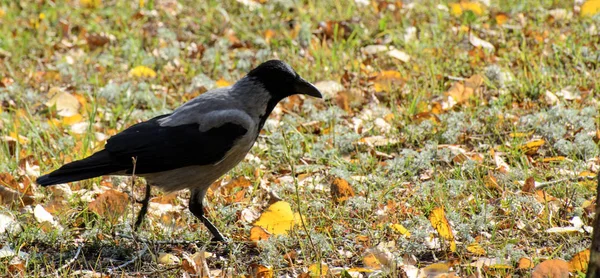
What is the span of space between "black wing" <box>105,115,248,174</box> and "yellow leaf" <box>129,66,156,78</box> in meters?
2.53

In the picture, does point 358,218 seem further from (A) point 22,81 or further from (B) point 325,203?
(A) point 22,81

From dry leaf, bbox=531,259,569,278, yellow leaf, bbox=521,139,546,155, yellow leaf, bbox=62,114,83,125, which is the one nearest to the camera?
dry leaf, bbox=531,259,569,278

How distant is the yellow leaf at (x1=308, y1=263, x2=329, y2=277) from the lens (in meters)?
3.16

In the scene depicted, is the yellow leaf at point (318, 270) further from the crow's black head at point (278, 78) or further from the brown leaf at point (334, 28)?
the brown leaf at point (334, 28)

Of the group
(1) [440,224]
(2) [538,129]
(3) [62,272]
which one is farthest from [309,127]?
(3) [62,272]

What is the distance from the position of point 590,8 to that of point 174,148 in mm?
4327

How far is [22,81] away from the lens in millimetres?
6332

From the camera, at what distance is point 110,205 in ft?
13.2

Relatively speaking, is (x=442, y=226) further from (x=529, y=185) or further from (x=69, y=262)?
(x=69, y=262)

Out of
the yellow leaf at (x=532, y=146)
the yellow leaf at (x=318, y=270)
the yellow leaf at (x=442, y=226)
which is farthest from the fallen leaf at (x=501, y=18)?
the yellow leaf at (x=318, y=270)

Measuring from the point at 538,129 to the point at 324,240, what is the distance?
1882 mm

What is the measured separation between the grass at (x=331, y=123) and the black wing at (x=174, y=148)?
14.1 inches

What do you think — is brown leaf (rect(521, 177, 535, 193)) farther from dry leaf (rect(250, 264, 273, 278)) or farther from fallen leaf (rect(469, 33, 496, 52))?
fallen leaf (rect(469, 33, 496, 52))

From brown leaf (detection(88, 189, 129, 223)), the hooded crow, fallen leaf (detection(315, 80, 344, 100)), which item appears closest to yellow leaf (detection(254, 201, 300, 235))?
the hooded crow
